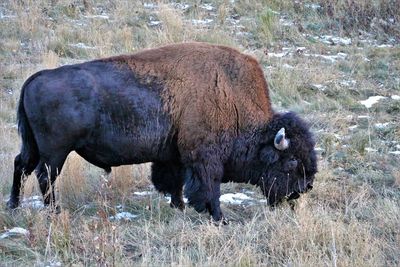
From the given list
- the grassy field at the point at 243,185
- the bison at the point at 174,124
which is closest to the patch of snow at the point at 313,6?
the grassy field at the point at 243,185

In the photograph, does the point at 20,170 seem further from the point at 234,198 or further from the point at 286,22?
the point at 286,22

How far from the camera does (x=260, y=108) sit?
7.13m

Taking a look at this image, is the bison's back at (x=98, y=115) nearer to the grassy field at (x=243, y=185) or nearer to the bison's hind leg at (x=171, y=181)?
the bison's hind leg at (x=171, y=181)

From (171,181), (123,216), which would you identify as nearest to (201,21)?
(171,181)

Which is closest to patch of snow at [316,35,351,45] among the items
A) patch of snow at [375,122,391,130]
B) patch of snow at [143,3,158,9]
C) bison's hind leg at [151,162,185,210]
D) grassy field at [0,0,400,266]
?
grassy field at [0,0,400,266]

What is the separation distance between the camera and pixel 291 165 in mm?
6973

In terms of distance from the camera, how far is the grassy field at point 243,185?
536 centimetres

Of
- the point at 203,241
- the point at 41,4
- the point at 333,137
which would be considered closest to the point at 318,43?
the point at 333,137

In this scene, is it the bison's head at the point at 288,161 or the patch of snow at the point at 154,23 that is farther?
the patch of snow at the point at 154,23

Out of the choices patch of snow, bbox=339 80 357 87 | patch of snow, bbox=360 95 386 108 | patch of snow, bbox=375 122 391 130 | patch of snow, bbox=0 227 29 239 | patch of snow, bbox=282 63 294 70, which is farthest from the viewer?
patch of snow, bbox=282 63 294 70

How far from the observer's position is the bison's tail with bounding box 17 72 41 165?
6.60m

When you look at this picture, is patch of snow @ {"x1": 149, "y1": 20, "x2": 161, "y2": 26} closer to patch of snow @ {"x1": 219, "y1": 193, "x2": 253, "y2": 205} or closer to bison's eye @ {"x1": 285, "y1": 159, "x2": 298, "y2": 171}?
patch of snow @ {"x1": 219, "y1": 193, "x2": 253, "y2": 205}

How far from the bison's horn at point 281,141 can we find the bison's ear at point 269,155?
11 centimetres

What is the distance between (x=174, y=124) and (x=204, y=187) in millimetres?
700
